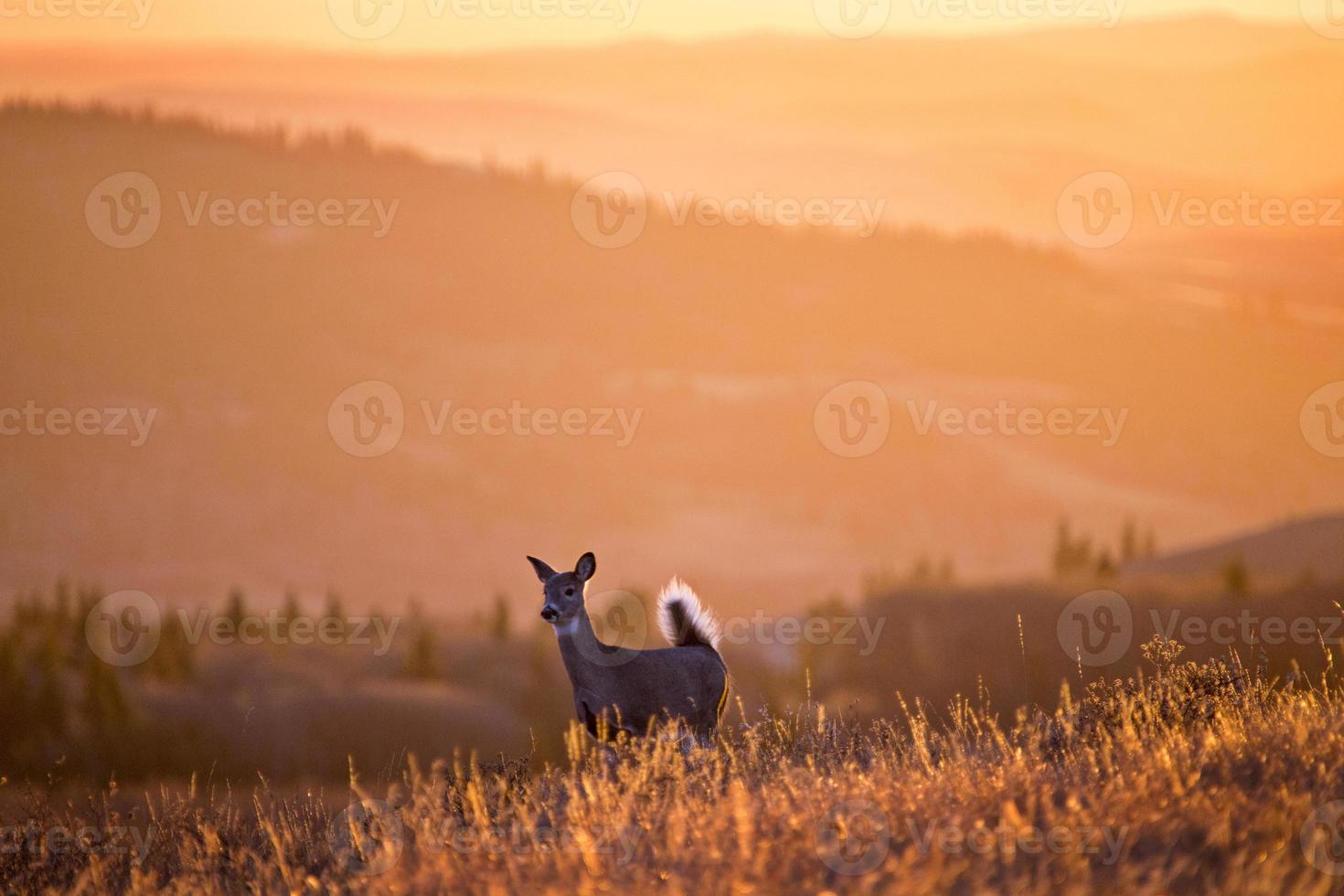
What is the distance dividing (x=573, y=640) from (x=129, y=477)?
607 ft

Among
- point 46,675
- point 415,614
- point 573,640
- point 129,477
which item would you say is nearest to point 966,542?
point 129,477

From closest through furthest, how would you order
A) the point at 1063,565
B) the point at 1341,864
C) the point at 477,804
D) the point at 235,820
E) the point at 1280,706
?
the point at 1341,864 → the point at 477,804 → the point at 1280,706 → the point at 235,820 → the point at 1063,565

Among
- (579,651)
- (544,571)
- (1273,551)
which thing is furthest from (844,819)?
(1273,551)

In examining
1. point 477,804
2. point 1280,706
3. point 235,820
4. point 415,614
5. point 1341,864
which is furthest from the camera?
point 415,614

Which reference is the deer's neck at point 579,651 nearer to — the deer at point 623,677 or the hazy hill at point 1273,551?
the deer at point 623,677

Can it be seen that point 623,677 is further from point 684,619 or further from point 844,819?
point 844,819

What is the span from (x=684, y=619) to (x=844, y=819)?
5136 millimetres

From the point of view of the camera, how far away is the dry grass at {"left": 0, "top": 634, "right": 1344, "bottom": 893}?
7754 millimetres

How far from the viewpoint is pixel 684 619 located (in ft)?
45.2

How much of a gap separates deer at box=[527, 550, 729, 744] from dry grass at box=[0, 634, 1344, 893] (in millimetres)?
724

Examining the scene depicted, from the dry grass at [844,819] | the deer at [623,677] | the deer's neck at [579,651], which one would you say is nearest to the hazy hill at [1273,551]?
the deer at [623,677]

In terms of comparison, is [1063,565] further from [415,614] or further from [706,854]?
[706,854]

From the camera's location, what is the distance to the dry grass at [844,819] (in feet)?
25.4

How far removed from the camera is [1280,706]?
10.7 m
